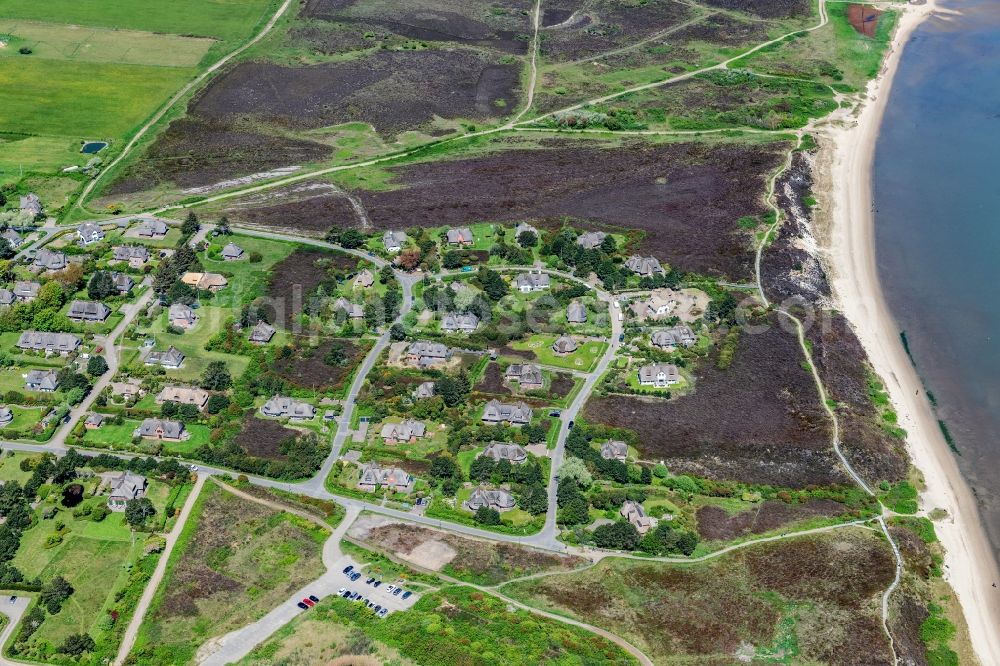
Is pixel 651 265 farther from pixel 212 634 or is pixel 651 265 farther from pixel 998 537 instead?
pixel 212 634

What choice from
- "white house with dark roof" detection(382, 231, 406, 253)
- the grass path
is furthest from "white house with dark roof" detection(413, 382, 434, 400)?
the grass path

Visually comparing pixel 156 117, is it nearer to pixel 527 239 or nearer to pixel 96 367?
pixel 527 239

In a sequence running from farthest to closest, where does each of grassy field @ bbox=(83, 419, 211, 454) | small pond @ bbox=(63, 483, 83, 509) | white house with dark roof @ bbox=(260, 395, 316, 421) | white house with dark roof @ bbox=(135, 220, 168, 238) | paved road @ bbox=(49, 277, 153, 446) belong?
white house with dark roof @ bbox=(135, 220, 168, 238)
white house with dark roof @ bbox=(260, 395, 316, 421)
paved road @ bbox=(49, 277, 153, 446)
grassy field @ bbox=(83, 419, 211, 454)
small pond @ bbox=(63, 483, 83, 509)

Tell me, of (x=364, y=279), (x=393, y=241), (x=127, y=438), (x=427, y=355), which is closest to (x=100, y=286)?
(x=127, y=438)

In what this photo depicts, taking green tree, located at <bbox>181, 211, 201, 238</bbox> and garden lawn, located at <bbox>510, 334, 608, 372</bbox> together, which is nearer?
garden lawn, located at <bbox>510, 334, 608, 372</bbox>

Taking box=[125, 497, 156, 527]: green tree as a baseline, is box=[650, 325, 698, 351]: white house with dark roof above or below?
above

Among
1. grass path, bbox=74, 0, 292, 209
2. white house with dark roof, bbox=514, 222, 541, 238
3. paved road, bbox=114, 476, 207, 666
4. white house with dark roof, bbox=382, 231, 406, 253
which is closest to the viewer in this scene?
paved road, bbox=114, 476, 207, 666

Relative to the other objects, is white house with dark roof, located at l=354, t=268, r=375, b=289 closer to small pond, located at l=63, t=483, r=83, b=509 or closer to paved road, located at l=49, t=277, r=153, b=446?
paved road, located at l=49, t=277, r=153, b=446
